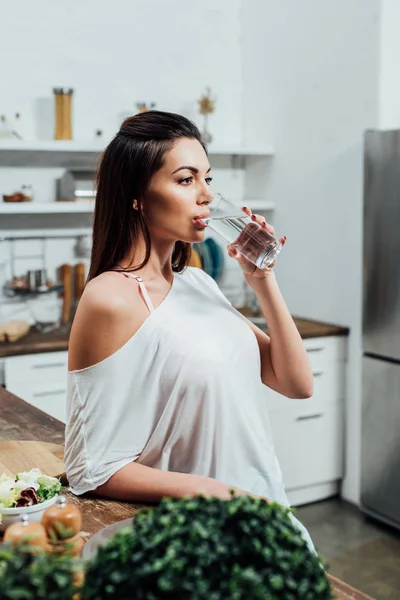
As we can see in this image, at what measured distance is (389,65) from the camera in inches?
138

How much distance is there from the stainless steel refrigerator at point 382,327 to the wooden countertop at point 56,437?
177cm

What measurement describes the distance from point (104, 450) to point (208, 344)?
0.28 metres

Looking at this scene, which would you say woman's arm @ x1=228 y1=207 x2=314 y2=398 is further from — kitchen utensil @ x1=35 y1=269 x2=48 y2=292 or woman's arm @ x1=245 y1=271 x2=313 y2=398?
kitchen utensil @ x1=35 y1=269 x2=48 y2=292

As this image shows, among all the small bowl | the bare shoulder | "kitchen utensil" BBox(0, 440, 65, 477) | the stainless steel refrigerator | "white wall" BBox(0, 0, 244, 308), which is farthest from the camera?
"white wall" BBox(0, 0, 244, 308)

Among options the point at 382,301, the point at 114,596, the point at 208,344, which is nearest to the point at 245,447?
the point at 208,344

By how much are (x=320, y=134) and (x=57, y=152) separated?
4.30 feet

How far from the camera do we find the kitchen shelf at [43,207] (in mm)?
3596

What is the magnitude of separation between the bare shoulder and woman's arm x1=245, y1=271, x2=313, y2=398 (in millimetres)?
304

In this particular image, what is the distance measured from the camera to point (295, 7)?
13.1 ft

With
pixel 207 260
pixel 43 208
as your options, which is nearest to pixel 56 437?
pixel 43 208

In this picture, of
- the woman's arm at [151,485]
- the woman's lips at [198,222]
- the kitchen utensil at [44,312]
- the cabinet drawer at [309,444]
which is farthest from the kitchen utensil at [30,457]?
the cabinet drawer at [309,444]

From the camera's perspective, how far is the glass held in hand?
1.50m

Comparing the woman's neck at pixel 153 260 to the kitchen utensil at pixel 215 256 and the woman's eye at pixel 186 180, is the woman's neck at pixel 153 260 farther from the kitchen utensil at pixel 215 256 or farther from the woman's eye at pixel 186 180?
the kitchen utensil at pixel 215 256

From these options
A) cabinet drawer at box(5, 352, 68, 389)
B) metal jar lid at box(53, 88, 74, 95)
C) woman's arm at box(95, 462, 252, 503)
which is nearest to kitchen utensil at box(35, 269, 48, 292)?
cabinet drawer at box(5, 352, 68, 389)
